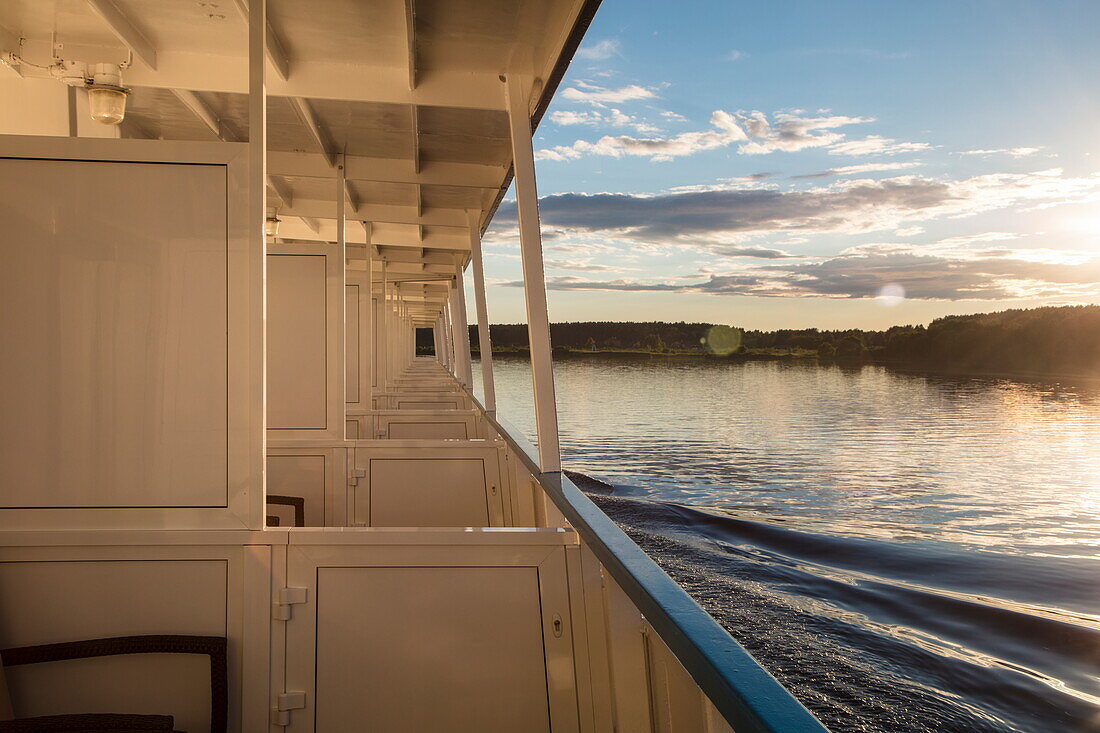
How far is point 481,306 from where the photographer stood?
8.02 metres

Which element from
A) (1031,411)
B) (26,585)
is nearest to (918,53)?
(1031,411)

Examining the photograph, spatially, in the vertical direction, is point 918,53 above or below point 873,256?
above

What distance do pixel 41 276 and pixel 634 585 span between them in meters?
1.65

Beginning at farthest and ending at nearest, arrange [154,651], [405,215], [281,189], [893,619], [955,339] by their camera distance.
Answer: [955,339], [893,619], [405,215], [281,189], [154,651]

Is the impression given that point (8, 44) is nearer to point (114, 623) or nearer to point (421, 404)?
point (114, 623)

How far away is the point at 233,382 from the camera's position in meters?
2.05

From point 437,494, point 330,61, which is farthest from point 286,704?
point 330,61

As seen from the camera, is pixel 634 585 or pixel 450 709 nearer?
pixel 634 585

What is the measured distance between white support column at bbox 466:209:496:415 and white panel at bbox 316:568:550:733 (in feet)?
13.2

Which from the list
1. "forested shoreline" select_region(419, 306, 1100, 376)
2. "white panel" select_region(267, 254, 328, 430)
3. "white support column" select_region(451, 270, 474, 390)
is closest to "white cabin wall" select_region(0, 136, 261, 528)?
"white panel" select_region(267, 254, 328, 430)

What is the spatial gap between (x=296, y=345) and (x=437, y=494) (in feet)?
5.10

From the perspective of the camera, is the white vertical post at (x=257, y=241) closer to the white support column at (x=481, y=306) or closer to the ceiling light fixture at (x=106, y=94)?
the ceiling light fixture at (x=106, y=94)

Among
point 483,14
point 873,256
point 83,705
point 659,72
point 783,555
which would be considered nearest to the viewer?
point 83,705

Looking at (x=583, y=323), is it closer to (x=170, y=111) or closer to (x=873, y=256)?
(x=170, y=111)
